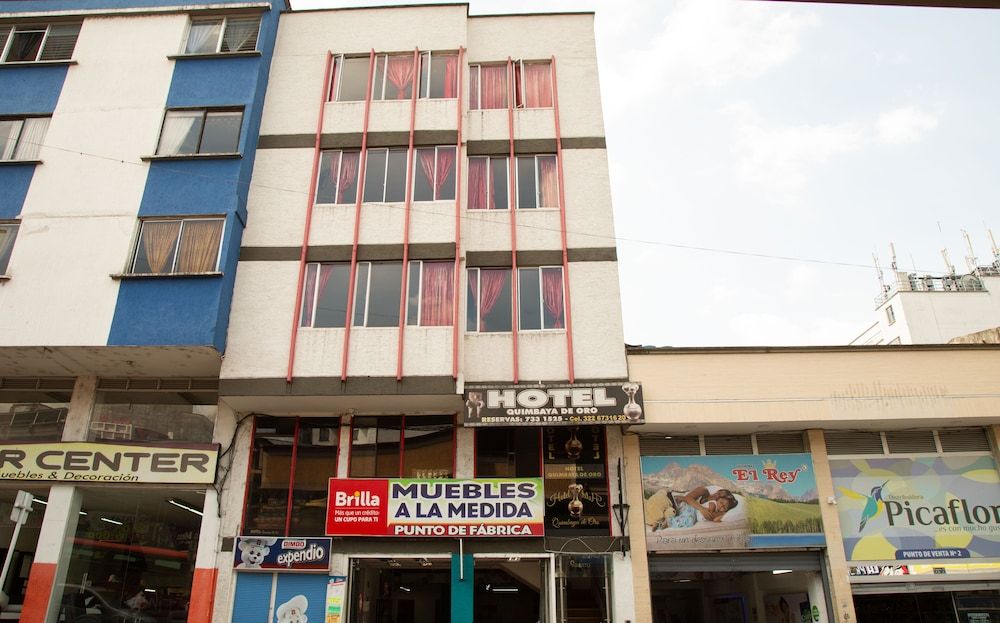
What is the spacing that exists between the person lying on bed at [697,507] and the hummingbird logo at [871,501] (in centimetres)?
271

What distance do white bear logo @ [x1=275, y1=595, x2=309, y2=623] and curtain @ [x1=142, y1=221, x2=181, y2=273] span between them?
7.90m

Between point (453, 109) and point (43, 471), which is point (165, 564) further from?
point (453, 109)

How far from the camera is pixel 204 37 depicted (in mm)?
17984

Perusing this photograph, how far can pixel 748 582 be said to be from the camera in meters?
16.6

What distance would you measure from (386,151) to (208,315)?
6328mm

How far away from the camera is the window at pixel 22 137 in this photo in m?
16.5

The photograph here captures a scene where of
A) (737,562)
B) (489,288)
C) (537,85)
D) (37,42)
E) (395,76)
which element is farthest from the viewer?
(537,85)

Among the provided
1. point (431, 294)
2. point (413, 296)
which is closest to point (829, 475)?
point (431, 294)

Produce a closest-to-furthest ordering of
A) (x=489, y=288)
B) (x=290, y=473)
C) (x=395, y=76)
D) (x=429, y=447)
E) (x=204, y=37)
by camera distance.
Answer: (x=290, y=473), (x=429, y=447), (x=489, y=288), (x=204, y=37), (x=395, y=76)

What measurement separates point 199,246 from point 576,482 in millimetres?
10273

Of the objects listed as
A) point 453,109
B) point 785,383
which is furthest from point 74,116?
point 785,383

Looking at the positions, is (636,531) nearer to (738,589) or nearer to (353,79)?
(738,589)

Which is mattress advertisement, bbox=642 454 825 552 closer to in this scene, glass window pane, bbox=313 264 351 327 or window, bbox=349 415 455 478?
window, bbox=349 415 455 478

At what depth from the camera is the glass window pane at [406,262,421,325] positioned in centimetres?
1506
